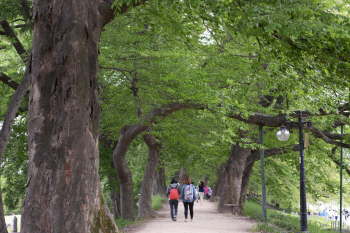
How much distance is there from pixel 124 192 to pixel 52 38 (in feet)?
36.9

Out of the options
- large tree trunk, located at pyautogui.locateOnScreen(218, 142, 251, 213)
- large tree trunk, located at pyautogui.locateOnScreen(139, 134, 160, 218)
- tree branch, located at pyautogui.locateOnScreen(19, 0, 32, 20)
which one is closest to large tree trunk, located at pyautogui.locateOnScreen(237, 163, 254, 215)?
large tree trunk, located at pyautogui.locateOnScreen(218, 142, 251, 213)

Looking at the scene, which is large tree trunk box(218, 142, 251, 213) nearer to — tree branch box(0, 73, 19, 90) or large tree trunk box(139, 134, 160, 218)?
large tree trunk box(139, 134, 160, 218)

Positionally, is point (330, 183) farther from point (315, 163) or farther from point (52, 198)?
point (52, 198)

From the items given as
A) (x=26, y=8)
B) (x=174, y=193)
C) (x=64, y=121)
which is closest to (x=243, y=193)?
(x=174, y=193)

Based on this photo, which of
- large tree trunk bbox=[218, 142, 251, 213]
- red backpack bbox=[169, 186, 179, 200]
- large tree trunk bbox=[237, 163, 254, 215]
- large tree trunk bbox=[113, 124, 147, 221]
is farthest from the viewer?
large tree trunk bbox=[237, 163, 254, 215]

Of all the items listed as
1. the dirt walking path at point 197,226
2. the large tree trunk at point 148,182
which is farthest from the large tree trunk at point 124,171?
the large tree trunk at point 148,182

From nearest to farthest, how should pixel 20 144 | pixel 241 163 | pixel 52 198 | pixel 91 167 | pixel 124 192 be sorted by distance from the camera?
pixel 52 198, pixel 91 167, pixel 20 144, pixel 124 192, pixel 241 163

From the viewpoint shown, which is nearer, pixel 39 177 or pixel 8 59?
pixel 39 177

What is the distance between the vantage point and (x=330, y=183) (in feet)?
76.1

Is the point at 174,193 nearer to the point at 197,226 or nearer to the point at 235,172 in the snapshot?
the point at 197,226

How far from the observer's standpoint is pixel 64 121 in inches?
206

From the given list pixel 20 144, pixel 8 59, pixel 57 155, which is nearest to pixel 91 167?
pixel 57 155

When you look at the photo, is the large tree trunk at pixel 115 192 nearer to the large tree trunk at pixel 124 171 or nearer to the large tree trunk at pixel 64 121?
the large tree trunk at pixel 124 171

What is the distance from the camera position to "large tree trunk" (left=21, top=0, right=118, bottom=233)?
5062mm
